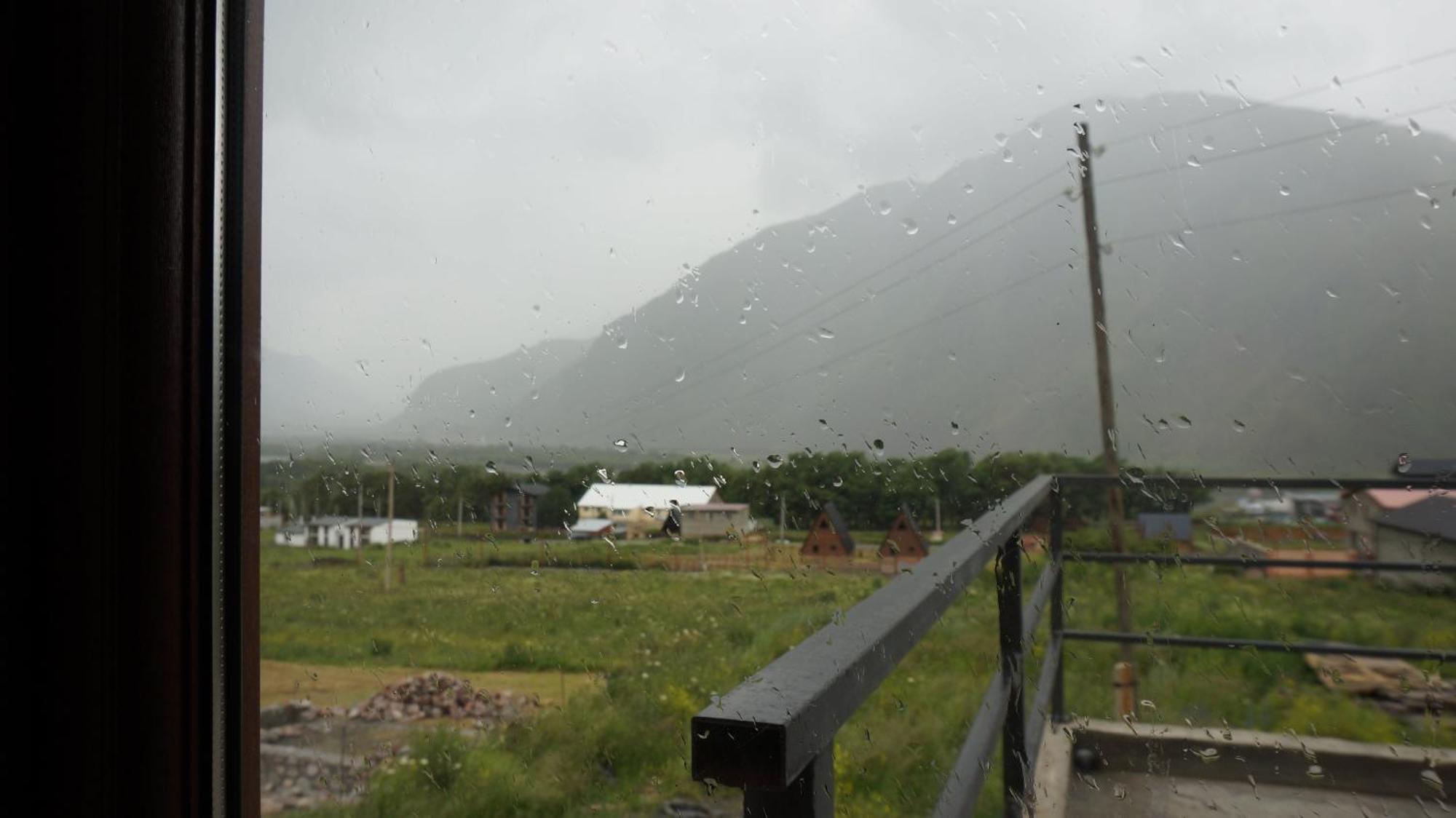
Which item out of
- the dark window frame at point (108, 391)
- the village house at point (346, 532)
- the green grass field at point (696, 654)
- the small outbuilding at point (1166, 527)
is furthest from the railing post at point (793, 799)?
the dark window frame at point (108, 391)

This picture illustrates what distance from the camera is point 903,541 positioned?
826 mm

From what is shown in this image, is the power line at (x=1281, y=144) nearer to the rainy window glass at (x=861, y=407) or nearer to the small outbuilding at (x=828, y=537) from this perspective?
the rainy window glass at (x=861, y=407)

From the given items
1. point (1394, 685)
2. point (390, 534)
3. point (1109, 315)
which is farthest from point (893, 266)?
point (390, 534)

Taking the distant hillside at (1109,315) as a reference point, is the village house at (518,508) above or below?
below

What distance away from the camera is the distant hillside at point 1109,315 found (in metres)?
0.65

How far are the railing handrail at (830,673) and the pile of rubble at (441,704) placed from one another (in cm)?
44

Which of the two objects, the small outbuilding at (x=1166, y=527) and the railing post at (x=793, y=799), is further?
the small outbuilding at (x=1166, y=527)

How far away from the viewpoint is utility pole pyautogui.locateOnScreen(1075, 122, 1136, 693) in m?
0.72

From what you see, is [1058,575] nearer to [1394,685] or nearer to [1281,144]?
[1394,685]

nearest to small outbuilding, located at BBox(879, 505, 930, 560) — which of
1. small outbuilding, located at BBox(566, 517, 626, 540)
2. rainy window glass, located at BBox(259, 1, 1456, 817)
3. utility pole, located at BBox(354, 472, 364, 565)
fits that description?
rainy window glass, located at BBox(259, 1, 1456, 817)

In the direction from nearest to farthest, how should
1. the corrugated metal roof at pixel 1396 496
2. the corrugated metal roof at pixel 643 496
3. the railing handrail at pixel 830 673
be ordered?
the railing handrail at pixel 830 673
the corrugated metal roof at pixel 1396 496
the corrugated metal roof at pixel 643 496

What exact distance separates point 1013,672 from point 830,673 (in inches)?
11.7

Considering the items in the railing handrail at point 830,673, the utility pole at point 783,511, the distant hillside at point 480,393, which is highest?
the distant hillside at point 480,393

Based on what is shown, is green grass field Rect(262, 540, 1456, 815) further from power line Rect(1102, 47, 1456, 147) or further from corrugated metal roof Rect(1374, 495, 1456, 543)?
power line Rect(1102, 47, 1456, 147)
